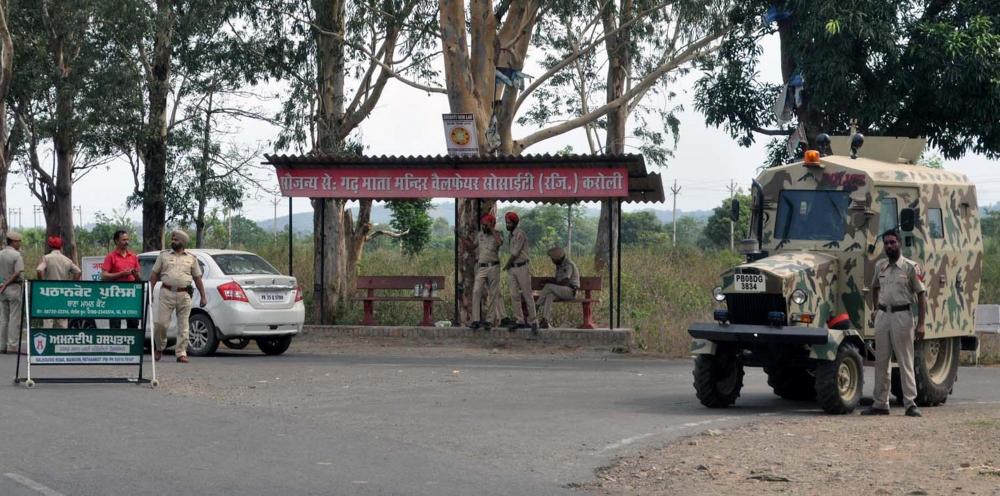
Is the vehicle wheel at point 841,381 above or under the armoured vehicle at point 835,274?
under

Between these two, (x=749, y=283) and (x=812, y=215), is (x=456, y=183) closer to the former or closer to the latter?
(x=812, y=215)

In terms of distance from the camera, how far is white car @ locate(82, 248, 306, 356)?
20.7 m

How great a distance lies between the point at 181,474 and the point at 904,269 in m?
7.67

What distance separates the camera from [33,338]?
15.6 metres

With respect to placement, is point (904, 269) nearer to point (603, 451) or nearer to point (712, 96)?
point (603, 451)

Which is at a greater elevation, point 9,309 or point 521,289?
point 521,289

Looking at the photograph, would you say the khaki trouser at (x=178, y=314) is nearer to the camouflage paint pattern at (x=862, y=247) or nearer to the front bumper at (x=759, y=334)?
the front bumper at (x=759, y=334)

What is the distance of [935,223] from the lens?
15.6 metres

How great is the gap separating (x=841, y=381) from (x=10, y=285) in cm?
1285

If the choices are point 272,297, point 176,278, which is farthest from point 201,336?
point 176,278

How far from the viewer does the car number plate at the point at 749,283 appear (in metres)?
14.2

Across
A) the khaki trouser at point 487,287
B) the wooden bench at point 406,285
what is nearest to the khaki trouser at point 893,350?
the khaki trouser at point 487,287

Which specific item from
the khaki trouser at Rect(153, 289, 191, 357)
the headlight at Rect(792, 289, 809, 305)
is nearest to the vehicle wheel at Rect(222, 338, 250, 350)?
the khaki trouser at Rect(153, 289, 191, 357)

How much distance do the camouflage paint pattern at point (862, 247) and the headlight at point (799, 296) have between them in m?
0.06
